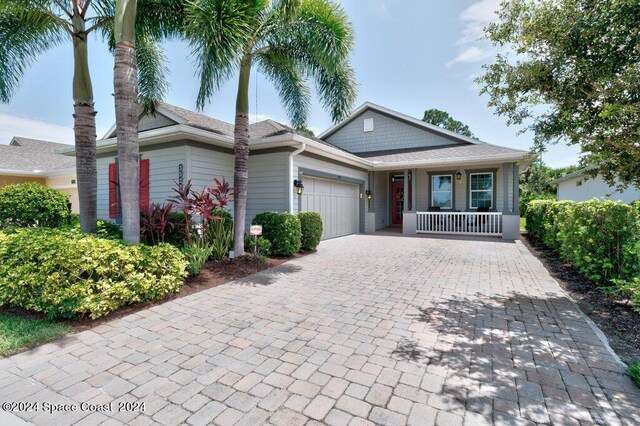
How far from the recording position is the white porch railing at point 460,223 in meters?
12.7

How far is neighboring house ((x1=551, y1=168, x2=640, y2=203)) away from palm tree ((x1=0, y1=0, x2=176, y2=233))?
14.7 m

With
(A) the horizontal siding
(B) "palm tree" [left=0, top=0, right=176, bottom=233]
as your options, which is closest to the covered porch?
(A) the horizontal siding

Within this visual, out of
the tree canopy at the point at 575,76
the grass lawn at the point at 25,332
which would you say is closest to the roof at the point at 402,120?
the tree canopy at the point at 575,76

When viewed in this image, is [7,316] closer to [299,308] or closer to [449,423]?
[299,308]

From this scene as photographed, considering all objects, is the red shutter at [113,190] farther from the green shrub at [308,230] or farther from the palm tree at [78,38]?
the green shrub at [308,230]

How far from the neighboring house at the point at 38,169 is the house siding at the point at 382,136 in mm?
13786

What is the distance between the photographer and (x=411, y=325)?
3.80 metres

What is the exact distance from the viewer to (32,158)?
17.4 m

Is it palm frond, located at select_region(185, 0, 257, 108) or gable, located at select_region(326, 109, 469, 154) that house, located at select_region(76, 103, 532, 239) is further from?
palm frond, located at select_region(185, 0, 257, 108)

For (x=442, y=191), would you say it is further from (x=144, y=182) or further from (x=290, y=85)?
(x=144, y=182)

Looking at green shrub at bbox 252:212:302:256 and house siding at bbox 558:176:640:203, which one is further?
house siding at bbox 558:176:640:203

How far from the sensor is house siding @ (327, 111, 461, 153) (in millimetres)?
15797

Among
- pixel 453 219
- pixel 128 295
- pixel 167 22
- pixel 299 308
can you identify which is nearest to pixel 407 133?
pixel 453 219

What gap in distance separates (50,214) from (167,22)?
22.4 ft
